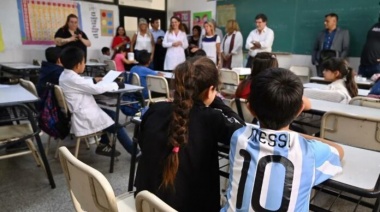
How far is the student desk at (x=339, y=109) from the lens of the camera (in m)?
1.87

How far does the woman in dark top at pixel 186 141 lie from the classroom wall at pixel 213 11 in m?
4.54

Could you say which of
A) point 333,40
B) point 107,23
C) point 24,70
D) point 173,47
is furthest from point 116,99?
point 107,23

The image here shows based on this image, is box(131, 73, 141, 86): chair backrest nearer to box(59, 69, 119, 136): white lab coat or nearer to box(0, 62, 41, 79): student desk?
box(59, 69, 119, 136): white lab coat

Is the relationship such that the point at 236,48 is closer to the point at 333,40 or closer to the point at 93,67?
the point at 333,40

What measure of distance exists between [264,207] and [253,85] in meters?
0.37

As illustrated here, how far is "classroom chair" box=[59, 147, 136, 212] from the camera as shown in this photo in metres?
0.85

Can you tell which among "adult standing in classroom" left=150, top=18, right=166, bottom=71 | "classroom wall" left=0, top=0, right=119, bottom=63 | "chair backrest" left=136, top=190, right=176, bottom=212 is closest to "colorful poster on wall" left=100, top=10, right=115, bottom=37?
"classroom wall" left=0, top=0, right=119, bottom=63

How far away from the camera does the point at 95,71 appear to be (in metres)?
5.43

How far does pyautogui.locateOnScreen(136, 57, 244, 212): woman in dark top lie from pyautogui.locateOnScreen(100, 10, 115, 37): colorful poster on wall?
594 cm

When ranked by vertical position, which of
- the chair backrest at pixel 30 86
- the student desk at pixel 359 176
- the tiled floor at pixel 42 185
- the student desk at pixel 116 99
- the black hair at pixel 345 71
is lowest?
the tiled floor at pixel 42 185

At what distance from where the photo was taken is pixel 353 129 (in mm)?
1636

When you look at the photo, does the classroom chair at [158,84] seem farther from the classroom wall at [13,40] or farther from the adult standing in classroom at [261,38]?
the classroom wall at [13,40]

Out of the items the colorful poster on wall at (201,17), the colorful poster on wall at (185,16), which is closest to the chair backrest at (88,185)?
the colorful poster on wall at (201,17)

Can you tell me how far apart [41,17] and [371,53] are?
581 cm
